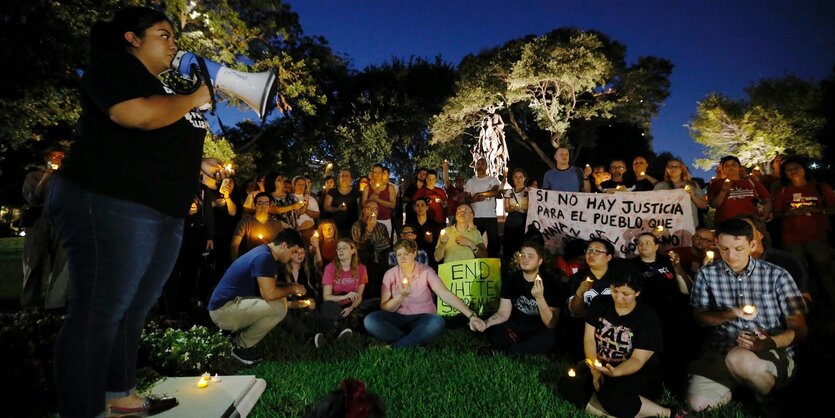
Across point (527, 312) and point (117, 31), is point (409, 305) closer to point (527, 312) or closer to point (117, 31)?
point (527, 312)

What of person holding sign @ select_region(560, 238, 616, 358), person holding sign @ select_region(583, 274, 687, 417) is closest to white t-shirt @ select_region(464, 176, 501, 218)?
person holding sign @ select_region(560, 238, 616, 358)

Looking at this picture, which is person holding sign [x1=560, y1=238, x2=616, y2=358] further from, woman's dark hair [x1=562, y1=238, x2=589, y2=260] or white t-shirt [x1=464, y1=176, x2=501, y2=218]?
white t-shirt [x1=464, y1=176, x2=501, y2=218]

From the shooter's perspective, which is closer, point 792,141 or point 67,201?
point 67,201

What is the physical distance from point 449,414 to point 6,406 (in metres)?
2.64

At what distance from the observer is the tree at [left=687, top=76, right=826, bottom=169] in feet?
74.4

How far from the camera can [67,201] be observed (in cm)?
186

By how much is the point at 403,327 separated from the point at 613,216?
3.29m

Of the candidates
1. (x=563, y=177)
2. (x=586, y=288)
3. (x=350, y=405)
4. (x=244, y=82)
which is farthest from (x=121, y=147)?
(x=563, y=177)

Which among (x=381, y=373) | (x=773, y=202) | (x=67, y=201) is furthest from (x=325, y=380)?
(x=773, y=202)

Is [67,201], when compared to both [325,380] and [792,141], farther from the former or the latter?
[792,141]

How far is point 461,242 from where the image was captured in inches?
264

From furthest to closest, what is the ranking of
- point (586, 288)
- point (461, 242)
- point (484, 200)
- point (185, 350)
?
point (484, 200), point (461, 242), point (586, 288), point (185, 350)

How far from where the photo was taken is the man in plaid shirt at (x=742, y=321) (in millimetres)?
3199

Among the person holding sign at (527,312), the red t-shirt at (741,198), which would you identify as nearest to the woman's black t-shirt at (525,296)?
the person holding sign at (527,312)
